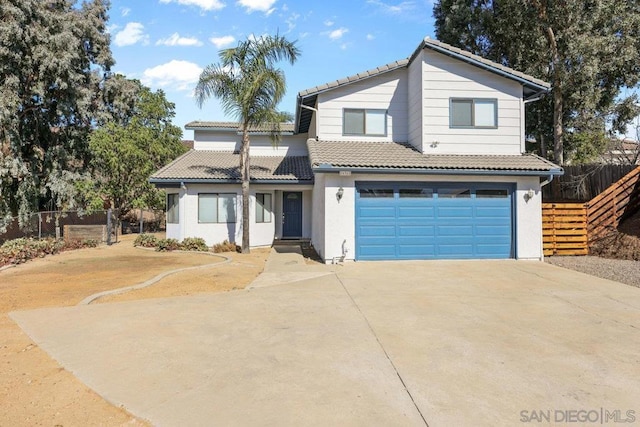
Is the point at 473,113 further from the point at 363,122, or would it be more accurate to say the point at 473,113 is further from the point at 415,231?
the point at 415,231

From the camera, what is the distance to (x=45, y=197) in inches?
781

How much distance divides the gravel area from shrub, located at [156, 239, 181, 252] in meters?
13.5

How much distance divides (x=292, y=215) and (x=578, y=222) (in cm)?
1167

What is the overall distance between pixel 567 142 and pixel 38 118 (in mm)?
28092

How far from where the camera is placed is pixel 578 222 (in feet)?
42.8

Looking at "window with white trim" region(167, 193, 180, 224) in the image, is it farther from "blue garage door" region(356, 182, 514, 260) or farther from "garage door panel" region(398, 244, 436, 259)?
"garage door panel" region(398, 244, 436, 259)

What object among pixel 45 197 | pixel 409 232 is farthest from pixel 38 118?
pixel 409 232

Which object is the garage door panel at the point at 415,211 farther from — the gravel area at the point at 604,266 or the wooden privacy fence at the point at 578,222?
the wooden privacy fence at the point at 578,222

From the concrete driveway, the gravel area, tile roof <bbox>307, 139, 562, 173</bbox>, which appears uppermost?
tile roof <bbox>307, 139, 562, 173</bbox>

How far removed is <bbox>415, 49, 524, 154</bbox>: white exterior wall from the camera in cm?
1297

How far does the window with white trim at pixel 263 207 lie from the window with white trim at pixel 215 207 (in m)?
1.05

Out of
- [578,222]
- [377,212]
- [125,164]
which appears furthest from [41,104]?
[578,222]

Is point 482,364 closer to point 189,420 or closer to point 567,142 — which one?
point 189,420

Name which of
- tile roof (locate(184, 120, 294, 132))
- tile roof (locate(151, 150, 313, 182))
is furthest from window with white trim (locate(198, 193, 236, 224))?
tile roof (locate(184, 120, 294, 132))
